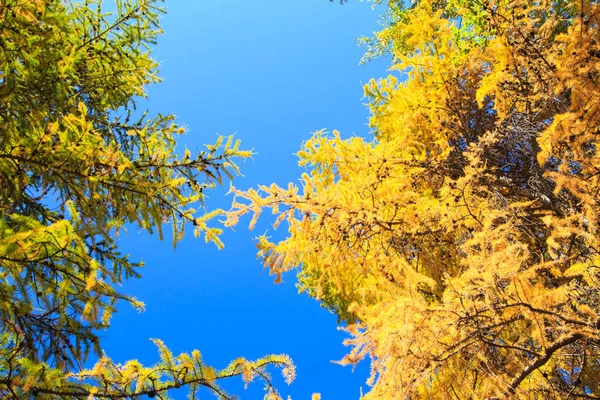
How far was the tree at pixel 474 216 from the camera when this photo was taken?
3205 mm

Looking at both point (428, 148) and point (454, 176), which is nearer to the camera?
point (454, 176)

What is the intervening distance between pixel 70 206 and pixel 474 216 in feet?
13.3

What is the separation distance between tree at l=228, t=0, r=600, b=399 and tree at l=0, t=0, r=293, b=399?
1109mm

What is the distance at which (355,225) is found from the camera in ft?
15.4

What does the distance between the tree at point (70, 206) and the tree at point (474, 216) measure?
111cm

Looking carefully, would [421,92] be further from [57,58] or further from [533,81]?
[57,58]

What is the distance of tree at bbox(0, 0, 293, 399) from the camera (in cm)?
289

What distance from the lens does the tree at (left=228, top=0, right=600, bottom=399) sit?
3.21 m

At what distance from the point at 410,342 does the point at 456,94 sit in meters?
4.79

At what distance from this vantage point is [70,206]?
3305 mm

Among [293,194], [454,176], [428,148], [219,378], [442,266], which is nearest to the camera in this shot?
[219,378]

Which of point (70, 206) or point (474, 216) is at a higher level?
point (474, 216)

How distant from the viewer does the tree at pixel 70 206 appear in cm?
289

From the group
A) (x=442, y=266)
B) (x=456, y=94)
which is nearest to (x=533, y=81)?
(x=456, y=94)
